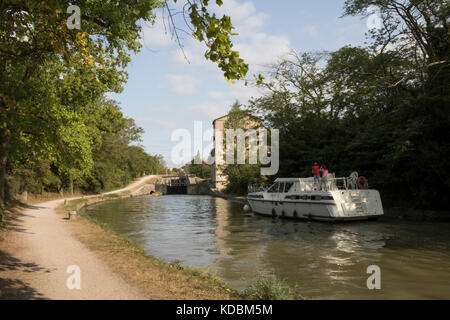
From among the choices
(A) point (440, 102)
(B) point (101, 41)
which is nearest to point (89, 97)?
(B) point (101, 41)

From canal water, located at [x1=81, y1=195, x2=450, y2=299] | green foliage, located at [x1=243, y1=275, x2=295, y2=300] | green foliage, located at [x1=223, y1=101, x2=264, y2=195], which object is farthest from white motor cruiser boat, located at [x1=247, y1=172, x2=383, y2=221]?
green foliage, located at [x1=223, y1=101, x2=264, y2=195]

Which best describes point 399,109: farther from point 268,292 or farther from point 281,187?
point 268,292

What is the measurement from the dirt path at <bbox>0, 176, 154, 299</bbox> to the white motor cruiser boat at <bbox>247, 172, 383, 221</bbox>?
47.4ft

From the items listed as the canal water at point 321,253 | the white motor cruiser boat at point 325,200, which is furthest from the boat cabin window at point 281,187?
the canal water at point 321,253

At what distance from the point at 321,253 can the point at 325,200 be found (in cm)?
842

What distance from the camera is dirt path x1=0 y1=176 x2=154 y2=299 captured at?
6.71 meters

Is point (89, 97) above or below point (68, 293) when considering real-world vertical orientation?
above

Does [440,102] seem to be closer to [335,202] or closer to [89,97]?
[335,202]

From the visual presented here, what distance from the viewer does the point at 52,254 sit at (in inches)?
416

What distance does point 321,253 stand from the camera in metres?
13.3

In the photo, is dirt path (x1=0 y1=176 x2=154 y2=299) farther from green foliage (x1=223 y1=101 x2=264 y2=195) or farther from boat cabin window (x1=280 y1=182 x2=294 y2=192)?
green foliage (x1=223 y1=101 x2=264 y2=195)

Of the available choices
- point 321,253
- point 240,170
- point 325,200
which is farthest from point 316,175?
point 240,170
